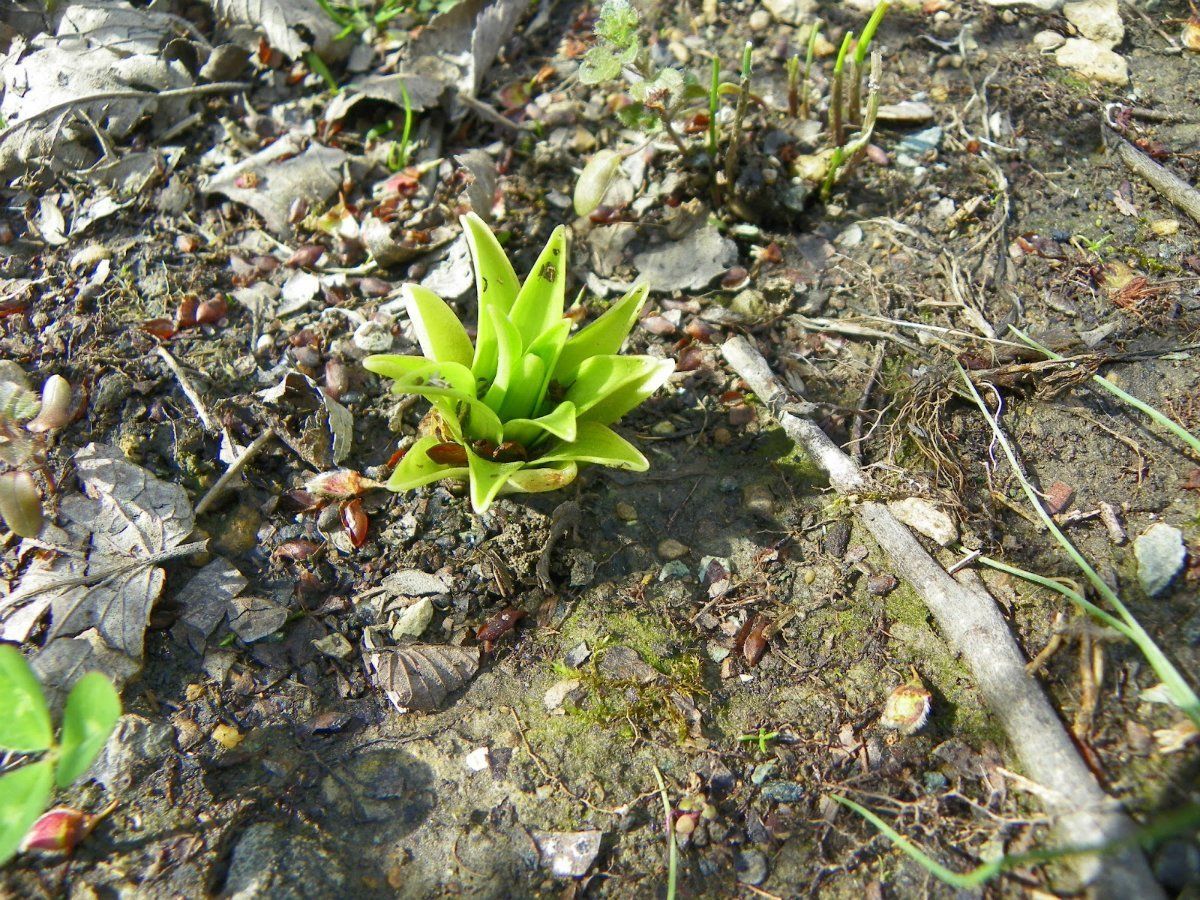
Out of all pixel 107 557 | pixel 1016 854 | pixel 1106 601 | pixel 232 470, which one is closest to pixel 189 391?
pixel 232 470

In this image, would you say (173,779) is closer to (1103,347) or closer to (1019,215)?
(1103,347)

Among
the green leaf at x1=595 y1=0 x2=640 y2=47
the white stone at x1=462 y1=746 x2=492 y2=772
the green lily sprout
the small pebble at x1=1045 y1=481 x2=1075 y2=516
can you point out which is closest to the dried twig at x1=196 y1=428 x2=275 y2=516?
the green lily sprout

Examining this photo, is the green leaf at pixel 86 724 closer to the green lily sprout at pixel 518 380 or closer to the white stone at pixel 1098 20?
the green lily sprout at pixel 518 380

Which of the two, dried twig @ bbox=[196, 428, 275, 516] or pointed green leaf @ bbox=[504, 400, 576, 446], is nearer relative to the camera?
pointed green leaf @ bbox=[504, 400, 576, 446]

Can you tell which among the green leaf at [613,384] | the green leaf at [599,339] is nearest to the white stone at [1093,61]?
the green leaf at [599,339]

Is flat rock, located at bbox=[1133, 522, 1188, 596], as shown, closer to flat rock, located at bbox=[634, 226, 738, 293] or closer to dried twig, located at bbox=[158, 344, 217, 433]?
flat rock, located at bbox=[634, 226, 738, 293]

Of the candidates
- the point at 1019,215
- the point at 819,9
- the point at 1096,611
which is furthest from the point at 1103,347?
the point at 819,9

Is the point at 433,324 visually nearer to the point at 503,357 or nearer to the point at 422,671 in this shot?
the point at 503,357
